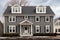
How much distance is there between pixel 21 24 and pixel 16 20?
1649 millimetres

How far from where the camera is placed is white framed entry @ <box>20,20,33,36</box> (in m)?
46.7

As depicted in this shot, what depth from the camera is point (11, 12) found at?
48094 mm

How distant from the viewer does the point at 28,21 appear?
47250 mm

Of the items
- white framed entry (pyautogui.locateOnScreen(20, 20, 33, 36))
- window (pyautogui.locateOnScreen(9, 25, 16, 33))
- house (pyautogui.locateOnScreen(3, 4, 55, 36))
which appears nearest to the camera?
white framed entry (pyautogui.locateOnScreen(20, 20, 33, 36))

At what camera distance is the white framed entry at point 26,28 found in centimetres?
4672

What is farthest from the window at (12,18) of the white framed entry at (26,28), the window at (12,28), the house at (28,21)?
the white framed entry at (26,28)

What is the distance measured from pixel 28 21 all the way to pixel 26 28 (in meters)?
1.75

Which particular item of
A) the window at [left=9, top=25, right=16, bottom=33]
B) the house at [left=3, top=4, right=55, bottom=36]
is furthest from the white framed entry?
the window at [left=9, top=25, right=16, bottom=33]

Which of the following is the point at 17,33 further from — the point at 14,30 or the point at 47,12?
the point at 47,12

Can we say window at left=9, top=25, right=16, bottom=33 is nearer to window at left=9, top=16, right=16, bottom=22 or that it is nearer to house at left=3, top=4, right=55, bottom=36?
house at left=3, top=4, right=55, bottom=36

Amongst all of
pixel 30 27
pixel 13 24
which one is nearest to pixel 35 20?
pixel 30 27

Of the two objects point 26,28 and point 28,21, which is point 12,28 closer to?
point 26,28

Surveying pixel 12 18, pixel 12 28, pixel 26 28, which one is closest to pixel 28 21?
pixel 26 28

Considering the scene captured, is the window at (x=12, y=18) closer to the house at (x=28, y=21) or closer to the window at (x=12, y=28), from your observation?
the house at (x=28, y=21)
